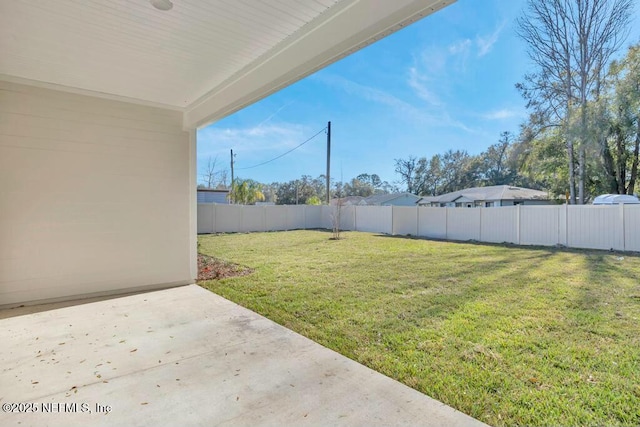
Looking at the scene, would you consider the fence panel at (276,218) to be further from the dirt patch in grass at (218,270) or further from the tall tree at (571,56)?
the tall tree at (571,56)

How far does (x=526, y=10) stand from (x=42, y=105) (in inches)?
742

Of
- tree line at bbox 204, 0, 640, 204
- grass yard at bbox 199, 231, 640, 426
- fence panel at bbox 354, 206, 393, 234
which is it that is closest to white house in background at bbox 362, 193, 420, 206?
tree line at bbox 204, 0, 640, 204

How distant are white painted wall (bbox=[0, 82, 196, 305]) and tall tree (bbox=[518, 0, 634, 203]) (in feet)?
52.9

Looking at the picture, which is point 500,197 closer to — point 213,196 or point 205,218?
point 205,218

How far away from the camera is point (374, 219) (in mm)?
15188

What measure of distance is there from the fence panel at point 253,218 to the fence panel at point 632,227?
1330cm

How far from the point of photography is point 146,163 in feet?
16.7

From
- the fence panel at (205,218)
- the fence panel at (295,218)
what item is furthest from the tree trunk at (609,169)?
the fence panel at (205,218)

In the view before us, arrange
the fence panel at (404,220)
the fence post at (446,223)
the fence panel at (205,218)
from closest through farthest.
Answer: the fence post at (446,223) → the fence panel at (404,220) → the fence panel at (205,218)

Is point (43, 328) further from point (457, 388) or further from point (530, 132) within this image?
point (530, 132)

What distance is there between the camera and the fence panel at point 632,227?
27.4ft

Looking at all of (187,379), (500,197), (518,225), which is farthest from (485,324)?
(500,197)

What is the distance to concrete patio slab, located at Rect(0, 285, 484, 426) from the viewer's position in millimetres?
1966

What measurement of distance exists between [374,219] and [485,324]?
1180 cm
